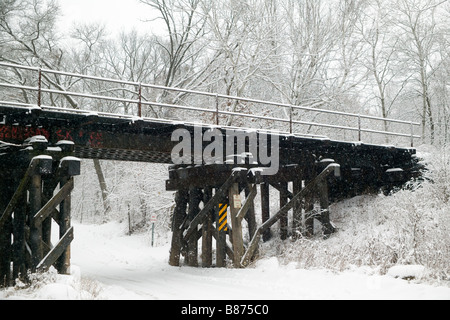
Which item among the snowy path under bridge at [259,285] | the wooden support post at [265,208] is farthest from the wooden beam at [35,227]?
the wooden support post at [265,208]

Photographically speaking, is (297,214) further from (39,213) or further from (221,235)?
(39,213)

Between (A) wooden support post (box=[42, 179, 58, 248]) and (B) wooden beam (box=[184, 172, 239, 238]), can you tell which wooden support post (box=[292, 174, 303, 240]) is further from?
(A) wooden support post (box=[42, 179, 58, 248])

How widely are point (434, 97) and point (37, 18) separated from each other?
25692mm

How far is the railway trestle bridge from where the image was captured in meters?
10.0

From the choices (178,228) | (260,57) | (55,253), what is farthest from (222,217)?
(260,57)

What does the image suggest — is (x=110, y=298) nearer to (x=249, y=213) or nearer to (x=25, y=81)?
(x=249, y=213)

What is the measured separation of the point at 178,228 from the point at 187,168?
213 centimetres

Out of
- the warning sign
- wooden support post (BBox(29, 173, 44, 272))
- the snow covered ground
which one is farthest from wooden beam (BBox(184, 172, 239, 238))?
wooden support post (BBox(29, 173, 44, 272))

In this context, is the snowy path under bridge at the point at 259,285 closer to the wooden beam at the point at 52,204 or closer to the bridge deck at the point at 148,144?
the wooden beam at the point at 52,204
